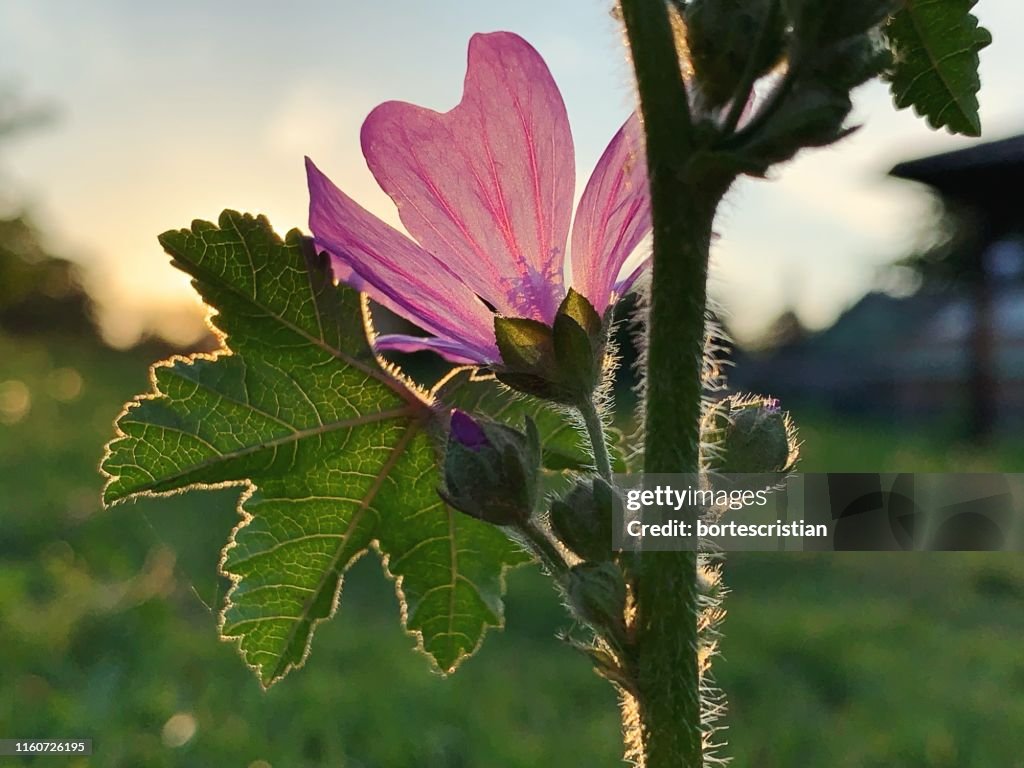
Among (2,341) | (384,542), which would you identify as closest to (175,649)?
(384,542)

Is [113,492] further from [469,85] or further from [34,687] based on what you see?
[34,687]

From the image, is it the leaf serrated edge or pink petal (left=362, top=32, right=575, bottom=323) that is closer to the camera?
pink petal (left=362, top=32, right=575, bottom=323)

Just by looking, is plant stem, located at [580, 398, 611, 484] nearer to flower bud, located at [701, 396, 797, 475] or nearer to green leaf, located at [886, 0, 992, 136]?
flower bud, located at [701, 396, 797, 475]

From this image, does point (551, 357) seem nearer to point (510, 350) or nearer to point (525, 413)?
point (510, 350)

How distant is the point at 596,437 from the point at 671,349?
107mm

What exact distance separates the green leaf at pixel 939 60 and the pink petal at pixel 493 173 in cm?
24

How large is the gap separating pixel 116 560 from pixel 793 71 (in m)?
3.60

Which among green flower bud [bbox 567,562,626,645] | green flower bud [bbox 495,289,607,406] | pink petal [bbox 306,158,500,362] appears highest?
pink petal [bbox 306,158,500,362]

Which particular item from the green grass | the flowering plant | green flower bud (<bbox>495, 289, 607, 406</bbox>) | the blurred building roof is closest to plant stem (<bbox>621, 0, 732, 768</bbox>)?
the flowering plant

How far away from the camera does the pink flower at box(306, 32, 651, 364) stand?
62 centimetres

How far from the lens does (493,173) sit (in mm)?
635

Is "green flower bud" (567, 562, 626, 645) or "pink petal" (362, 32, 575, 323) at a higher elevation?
"pink petal" (362, 32, 575, 323)

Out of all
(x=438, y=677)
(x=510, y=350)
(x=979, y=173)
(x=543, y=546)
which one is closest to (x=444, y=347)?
(x=510, y=350)

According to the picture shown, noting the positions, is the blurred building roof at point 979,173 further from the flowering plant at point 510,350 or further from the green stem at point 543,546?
the green stem at point 543,546
